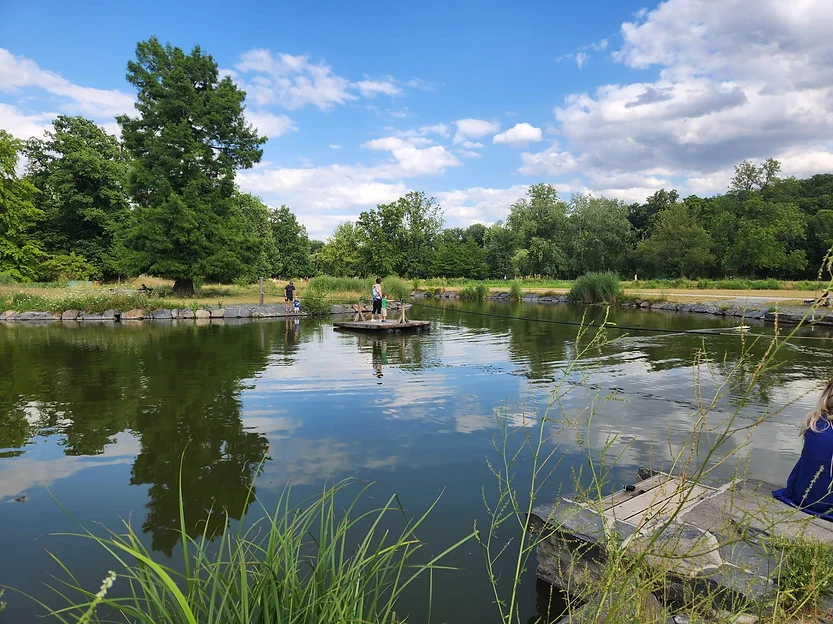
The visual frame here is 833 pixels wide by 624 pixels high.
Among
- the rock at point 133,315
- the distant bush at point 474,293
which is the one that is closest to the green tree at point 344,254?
the distant bush at point 474,293

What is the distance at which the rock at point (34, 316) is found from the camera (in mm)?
20719

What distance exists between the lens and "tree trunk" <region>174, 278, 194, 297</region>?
29500 millimetres

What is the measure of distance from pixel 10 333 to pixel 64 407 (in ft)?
38.1

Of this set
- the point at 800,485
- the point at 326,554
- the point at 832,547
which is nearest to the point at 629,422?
the point at 800,485

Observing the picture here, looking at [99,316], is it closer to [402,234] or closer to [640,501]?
[640,501]

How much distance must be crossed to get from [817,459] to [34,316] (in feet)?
82.7

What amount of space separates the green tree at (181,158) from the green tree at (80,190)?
398 inches

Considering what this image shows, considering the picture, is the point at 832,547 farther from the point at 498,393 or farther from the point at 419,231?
the point at 419,231

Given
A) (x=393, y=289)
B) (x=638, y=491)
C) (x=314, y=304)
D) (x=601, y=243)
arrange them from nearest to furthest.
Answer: (x=638, y=491) < (x=314, y=304) < (x=393, y=289) < (x=601, y=243)

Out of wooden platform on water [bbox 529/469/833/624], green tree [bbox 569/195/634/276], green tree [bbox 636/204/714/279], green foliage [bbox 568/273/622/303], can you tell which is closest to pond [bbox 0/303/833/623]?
wooden platform on water [bbox 529/469/833/624]

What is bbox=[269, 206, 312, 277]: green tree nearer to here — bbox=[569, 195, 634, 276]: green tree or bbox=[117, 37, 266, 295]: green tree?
bbox=[569, 195, 634, 276]: green tree

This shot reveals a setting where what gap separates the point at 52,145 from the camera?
38812 mm

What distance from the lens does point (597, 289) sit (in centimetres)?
3241

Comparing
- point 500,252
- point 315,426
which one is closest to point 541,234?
point 500,252
